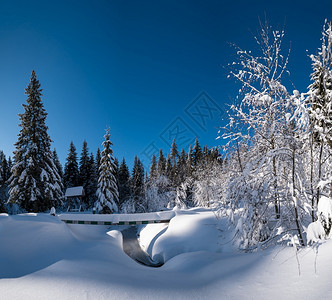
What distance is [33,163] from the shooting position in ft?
48.3

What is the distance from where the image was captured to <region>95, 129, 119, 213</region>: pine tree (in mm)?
18156

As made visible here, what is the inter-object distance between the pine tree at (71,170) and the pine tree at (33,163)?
1275cm

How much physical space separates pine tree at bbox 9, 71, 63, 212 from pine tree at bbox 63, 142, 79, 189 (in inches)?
502

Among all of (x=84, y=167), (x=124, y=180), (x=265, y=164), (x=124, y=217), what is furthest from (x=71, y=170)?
(x=265, y=164)

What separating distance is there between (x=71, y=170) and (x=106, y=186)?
13889mm

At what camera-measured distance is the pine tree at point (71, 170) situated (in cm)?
2866

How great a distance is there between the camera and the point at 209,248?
732 cm

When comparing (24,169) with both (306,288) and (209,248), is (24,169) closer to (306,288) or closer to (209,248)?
(209,248)

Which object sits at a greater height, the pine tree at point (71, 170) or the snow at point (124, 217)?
the pine tree at point (71, 170)

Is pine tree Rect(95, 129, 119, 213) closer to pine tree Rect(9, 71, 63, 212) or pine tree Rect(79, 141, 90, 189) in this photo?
pine tree Rect(9, 71, 63, 212)

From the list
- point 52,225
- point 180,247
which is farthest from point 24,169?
point 180,247

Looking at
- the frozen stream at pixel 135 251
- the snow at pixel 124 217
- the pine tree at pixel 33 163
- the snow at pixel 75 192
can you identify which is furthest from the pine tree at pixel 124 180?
the snow at pixel 124 217

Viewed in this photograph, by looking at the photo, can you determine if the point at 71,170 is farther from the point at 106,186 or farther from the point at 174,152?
the point at 174,152

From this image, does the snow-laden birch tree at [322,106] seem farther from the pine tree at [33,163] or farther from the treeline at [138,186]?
the pine tree at [33,163]
